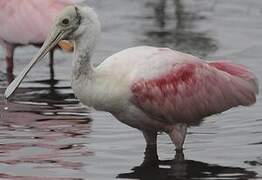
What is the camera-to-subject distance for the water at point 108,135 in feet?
33.8

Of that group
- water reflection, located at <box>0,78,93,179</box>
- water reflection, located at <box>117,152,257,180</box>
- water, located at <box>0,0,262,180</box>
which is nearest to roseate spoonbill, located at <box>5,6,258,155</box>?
water reflection, located at <box>117,152,257,180</box>

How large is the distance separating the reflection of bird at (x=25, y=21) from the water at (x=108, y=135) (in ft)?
1.38

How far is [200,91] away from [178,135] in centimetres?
51

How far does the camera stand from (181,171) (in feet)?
34.0

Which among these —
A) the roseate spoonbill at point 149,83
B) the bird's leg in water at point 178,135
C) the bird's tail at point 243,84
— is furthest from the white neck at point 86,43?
the bird's tail at point 243,84

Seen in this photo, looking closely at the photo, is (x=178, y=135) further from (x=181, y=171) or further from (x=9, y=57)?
(x=9, y=57)

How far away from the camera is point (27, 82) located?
14.3 meters

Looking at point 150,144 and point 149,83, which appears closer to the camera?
point 149,83

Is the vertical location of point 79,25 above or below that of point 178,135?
above

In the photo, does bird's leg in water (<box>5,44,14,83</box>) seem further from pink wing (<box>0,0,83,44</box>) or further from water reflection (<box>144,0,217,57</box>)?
water reflection (<box>144,0,217,57</box>)

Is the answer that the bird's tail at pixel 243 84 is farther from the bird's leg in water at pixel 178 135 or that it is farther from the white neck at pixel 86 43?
the white neck at pixel 86 43

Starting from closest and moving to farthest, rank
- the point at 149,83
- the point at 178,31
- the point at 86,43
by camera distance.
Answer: the point at 86,43, the point at 149,83, the point at 178,31

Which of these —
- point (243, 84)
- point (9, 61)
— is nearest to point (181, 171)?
point (243, 84)

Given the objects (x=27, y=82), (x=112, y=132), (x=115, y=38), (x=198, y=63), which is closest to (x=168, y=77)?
(x=198, y=63)
